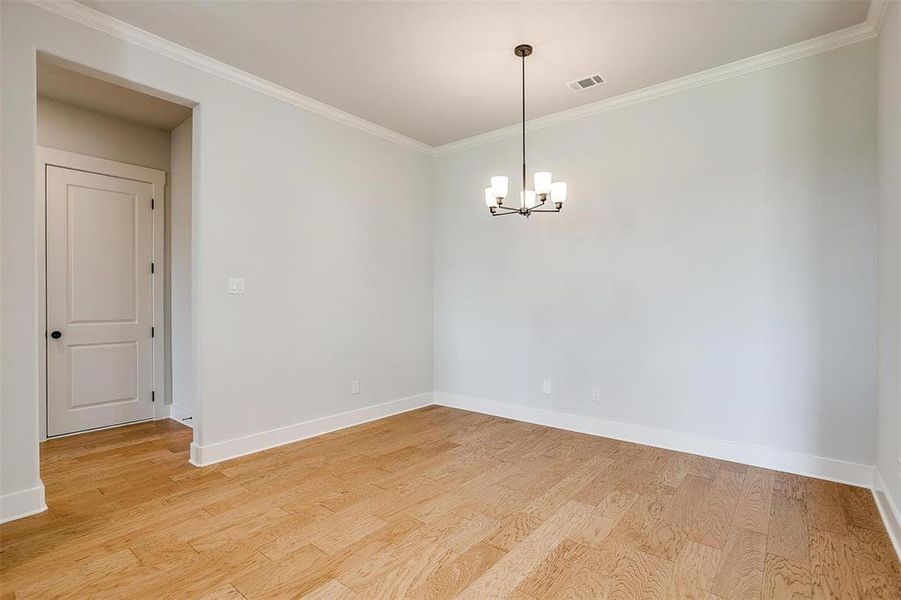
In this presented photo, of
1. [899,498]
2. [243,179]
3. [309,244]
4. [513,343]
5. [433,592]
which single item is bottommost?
[433,592]

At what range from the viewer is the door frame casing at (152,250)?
13.0ft

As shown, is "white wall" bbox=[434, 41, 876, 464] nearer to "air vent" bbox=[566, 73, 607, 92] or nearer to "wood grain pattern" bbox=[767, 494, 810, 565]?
"air vent" bbox=[566, 73, 607, 92]

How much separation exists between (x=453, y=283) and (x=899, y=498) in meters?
3.86

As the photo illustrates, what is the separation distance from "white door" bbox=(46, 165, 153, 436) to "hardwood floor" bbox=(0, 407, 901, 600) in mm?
712

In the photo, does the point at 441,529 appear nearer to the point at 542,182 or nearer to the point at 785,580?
the point at 785,580

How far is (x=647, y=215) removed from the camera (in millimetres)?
3844

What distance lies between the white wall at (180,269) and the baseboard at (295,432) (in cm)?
133

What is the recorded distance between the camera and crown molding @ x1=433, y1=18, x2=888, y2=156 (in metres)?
2.92

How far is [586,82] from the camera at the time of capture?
3.66 metres

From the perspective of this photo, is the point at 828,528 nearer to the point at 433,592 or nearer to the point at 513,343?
the point at 433,592

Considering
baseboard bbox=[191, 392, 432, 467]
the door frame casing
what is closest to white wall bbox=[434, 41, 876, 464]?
baseboard bbox=[191, 392, 432, 467]

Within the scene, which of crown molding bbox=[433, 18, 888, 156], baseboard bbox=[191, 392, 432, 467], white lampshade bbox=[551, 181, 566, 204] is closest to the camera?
crown molding bbox=[433, 18, 888, 156]

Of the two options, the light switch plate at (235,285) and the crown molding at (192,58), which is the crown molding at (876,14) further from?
the light switch plate at (235,285)

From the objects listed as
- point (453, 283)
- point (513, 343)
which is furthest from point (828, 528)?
point (453, 283)
